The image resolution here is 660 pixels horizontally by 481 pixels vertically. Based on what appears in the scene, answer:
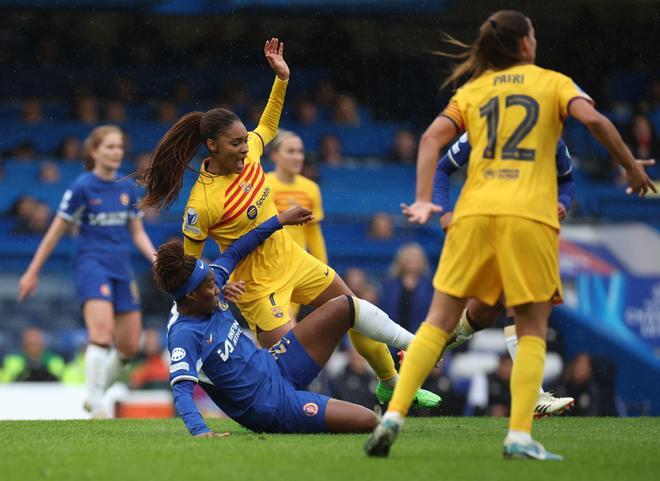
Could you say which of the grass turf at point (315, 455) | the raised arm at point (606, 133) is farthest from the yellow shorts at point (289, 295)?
the raised arm at point (606, 133)

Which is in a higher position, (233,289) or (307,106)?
(307,106)

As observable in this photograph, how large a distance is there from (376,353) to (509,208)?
7.05 ft

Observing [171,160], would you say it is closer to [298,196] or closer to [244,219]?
[244,219]

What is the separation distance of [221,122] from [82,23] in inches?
394

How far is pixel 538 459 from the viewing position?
17.5ft

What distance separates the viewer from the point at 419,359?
545 cm

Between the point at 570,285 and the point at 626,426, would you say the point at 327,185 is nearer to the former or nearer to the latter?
the point at 570,285

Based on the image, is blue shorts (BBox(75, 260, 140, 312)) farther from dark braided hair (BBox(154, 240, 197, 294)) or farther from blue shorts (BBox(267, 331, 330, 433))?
dark braided hair (BBox(154, 240, 197, 294))

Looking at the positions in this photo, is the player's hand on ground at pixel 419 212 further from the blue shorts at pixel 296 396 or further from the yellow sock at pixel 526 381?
the blue shorts at pixel 296 396

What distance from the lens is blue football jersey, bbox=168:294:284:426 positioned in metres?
6.33

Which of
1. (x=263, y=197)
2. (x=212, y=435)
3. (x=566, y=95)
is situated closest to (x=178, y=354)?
(x=212, y=435)

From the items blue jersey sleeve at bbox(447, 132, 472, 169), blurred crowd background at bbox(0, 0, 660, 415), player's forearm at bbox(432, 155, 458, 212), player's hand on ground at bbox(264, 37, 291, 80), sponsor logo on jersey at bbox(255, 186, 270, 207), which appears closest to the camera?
player's forearm at bbox(432, 155, 458, 212)

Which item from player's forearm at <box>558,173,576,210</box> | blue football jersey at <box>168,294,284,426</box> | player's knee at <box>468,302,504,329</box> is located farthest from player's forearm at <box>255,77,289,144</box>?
player's forearm at <box>558,173,576,210</box>

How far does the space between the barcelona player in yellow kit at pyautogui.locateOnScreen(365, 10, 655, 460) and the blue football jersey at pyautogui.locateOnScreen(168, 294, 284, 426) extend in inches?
47.3
